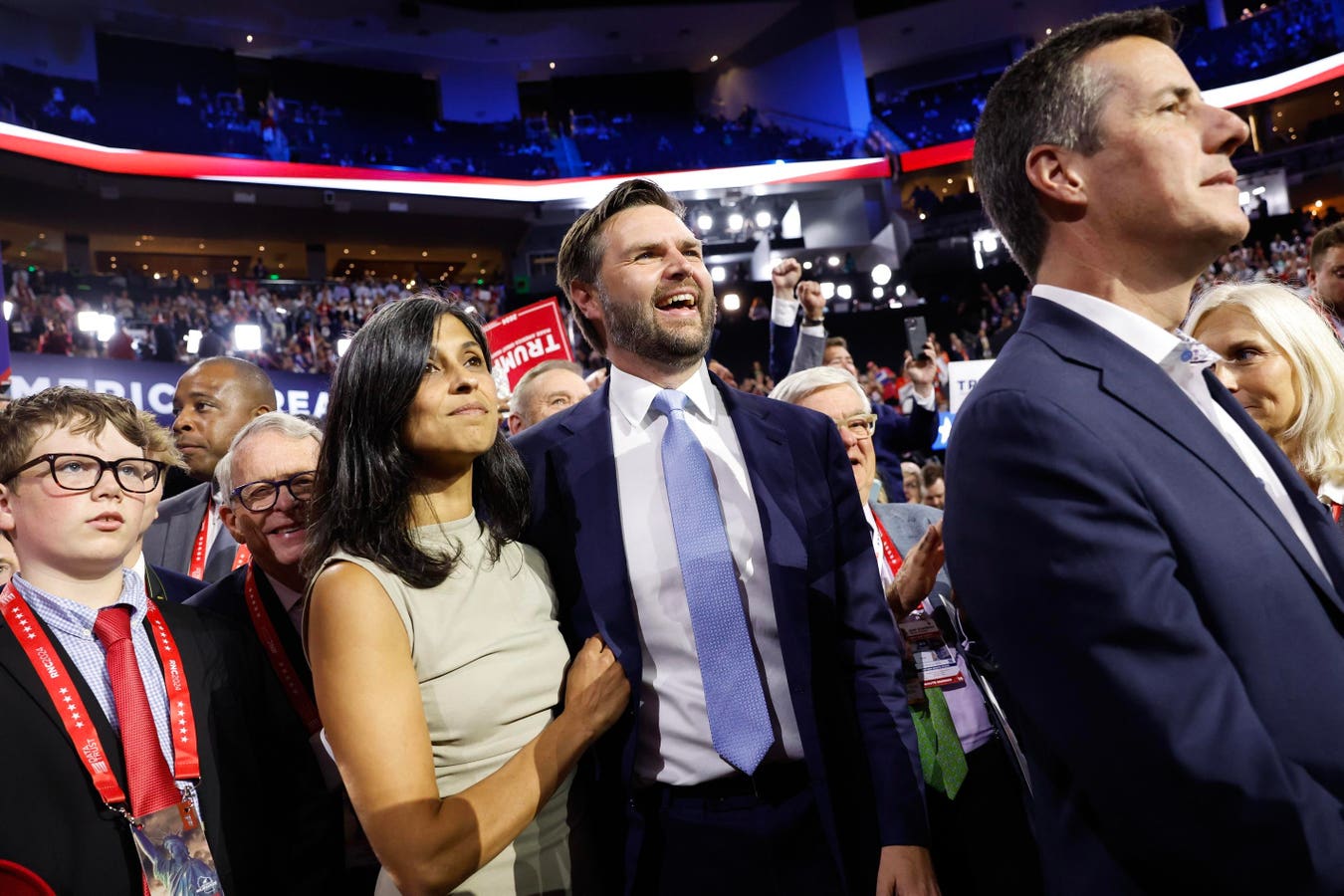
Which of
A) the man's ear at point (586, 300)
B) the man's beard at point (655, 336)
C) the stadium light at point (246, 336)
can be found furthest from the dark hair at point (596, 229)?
the stadium light at point (246, 336)

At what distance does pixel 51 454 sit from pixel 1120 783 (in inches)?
70.6

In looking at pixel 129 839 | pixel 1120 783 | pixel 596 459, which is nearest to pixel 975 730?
pixel 596 459

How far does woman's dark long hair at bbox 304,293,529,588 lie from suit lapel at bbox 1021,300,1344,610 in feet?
3.22

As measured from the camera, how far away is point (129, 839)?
1560 millimetres

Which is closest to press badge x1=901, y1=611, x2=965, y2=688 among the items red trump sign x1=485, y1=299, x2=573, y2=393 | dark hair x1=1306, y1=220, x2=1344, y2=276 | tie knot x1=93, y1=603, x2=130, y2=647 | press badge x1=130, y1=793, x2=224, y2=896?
press badge x1=130, y1=793, x2=224, y2=896

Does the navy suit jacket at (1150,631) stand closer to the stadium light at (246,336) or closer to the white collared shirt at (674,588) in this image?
the white collared shirt at (674,588)

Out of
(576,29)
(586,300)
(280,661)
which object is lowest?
(280,661)

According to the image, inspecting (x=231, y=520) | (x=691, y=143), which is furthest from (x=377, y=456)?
(x=691, y=143)

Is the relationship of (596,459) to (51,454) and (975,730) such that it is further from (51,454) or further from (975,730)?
(975,730)

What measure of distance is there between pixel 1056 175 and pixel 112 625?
1710mm

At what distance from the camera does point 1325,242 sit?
347 centimetres

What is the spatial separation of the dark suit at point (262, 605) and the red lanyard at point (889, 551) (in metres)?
1.47

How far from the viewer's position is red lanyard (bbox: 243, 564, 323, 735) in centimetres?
194

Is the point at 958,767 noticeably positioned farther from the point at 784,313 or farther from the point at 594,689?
the point at 784,313
